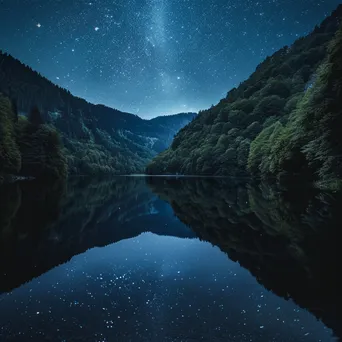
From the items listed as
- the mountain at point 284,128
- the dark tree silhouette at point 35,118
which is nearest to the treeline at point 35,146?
the dark tree silhouette at point 35,118

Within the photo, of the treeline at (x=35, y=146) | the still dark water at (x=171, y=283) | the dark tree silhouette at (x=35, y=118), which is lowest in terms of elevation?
the still dark water at (x=171, y=283)

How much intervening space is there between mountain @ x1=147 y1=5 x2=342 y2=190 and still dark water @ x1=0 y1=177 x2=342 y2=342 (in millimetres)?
14676

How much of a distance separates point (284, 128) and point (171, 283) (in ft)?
193

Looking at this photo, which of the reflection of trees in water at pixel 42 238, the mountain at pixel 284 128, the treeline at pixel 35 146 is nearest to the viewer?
the reflection of trees in water at pixel 42 238

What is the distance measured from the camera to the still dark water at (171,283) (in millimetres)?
4430

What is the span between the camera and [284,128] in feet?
191

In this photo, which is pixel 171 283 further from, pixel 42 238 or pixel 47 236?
pixel 47 236

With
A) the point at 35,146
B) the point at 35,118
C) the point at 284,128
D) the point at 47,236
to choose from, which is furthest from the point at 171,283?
the point at 35,118

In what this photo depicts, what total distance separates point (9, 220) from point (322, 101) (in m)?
27.1

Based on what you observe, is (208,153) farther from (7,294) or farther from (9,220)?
(7,294)

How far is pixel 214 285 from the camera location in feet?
21.4

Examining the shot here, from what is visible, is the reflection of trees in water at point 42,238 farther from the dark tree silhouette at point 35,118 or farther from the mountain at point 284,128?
the dark tree silhouette at point 35,118

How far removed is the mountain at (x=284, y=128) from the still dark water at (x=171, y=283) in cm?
1468

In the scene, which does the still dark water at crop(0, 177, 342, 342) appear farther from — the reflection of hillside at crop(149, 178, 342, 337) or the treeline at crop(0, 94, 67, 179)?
the treeline at crop(0, 94, 67, 179)
